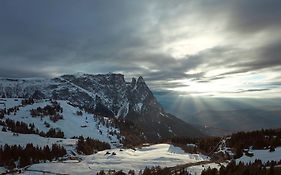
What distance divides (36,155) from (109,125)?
57.1 m

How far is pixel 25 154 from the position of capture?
118 feet

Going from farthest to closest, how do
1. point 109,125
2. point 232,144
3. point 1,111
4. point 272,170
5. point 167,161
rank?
point 109,125 < point 1,111 < point 232,144 < point 167,161 < point 272,170

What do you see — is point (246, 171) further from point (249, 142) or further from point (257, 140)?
point (249, 142)

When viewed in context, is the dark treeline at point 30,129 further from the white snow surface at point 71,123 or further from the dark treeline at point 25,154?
the dark treeline at point 25,154

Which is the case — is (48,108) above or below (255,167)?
above

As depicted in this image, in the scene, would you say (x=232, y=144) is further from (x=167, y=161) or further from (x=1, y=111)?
(x=1, y=111)

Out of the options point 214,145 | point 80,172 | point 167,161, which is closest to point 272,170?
point 167,161

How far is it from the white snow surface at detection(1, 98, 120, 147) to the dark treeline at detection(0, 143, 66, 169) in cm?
2679

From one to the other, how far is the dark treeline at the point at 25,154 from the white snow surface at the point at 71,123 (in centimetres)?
2679

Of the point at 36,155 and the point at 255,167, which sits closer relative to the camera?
the point at 255,167

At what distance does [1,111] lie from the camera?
69.8 meters

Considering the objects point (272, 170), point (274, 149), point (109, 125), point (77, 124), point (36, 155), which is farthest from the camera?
point (109, 125)

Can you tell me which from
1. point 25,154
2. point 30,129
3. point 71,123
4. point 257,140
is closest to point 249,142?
point 257,140

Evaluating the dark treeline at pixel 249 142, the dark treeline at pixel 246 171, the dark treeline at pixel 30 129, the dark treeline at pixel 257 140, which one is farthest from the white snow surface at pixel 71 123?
the dark treeline at pixel 246 171
